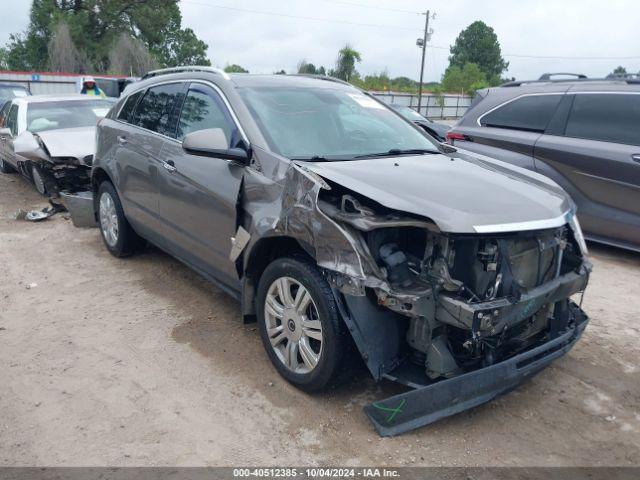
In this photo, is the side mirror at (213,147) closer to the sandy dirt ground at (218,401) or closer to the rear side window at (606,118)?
the sandy dirt ground at (218,401)

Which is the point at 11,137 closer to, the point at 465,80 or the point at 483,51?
the point at 465,80

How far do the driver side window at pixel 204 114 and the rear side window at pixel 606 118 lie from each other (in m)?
4.00

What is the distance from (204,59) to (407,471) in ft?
204

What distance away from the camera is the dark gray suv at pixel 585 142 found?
559cm

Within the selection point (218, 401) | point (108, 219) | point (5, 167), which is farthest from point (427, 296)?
point (5, 167)

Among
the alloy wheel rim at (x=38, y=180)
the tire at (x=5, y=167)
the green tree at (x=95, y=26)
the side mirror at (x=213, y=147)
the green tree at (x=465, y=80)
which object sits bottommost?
the tire at (x=5, y=167)

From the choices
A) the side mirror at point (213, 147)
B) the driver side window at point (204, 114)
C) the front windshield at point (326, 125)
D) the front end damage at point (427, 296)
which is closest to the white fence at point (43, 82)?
the driver side window at point (204, 114)

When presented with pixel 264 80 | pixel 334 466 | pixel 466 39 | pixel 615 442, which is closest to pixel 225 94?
pixel 264 80

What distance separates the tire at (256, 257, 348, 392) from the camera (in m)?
2.95

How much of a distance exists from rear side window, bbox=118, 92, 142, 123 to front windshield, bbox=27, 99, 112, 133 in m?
3.83

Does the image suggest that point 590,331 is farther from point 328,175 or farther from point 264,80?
point 264,80

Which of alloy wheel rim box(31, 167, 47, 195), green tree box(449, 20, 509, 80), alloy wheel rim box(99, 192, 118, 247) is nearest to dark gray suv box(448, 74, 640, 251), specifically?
alloy wheel rim box(99, 192, 118, 247)

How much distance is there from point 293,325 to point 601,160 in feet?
13.4

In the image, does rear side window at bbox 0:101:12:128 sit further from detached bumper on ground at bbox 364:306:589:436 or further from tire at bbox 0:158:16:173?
detached bumper on ground at bbox 364:306:589:436
